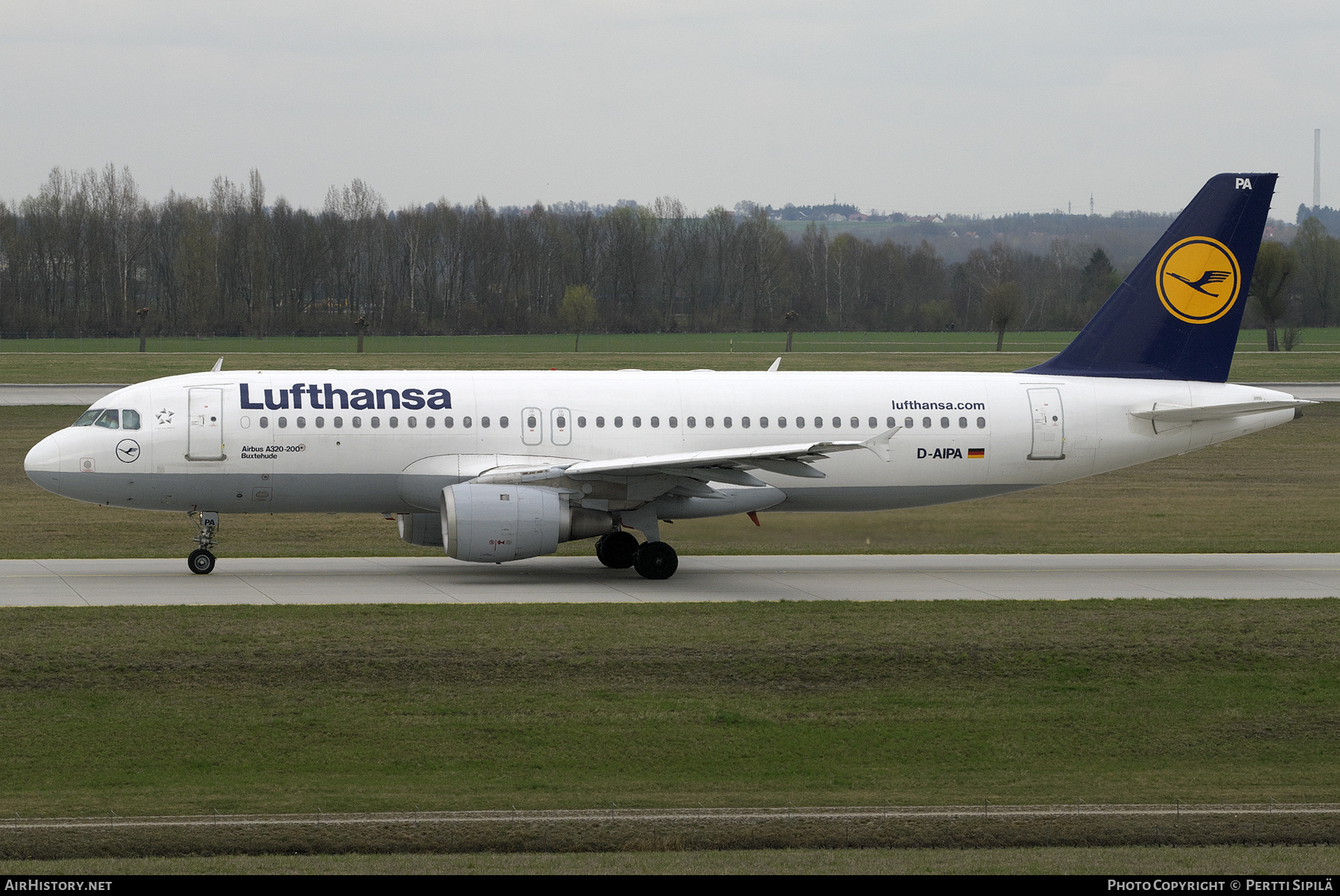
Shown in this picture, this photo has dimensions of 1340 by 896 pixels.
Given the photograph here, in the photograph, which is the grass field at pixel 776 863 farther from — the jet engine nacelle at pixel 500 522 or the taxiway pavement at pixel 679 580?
the jet engine nacelle at pixel 500 522

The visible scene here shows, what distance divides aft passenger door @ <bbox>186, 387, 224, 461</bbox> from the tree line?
98850mm

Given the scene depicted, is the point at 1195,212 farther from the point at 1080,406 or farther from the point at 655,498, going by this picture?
the point at 655,498

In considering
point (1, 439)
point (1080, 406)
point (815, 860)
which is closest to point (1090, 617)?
point (1080, 406)

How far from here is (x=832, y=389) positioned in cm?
2822

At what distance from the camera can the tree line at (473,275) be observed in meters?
136

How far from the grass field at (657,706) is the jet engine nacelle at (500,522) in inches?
86.0

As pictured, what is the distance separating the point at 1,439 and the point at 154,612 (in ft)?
117

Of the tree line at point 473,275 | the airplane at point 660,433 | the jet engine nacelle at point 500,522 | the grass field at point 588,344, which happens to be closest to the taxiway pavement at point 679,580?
the jet engine nacelle at point 500,522

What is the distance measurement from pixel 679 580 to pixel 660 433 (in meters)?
2.80

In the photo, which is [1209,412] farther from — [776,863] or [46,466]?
[46,466]

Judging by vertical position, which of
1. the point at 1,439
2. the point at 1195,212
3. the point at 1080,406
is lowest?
the point at 1,439

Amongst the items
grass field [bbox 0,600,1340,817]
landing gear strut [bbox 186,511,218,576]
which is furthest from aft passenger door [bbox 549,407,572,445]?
landing gear strut [bbox 186,511,218,576]

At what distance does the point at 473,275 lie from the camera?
153m

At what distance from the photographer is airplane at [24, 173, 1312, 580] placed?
84.0 ft
